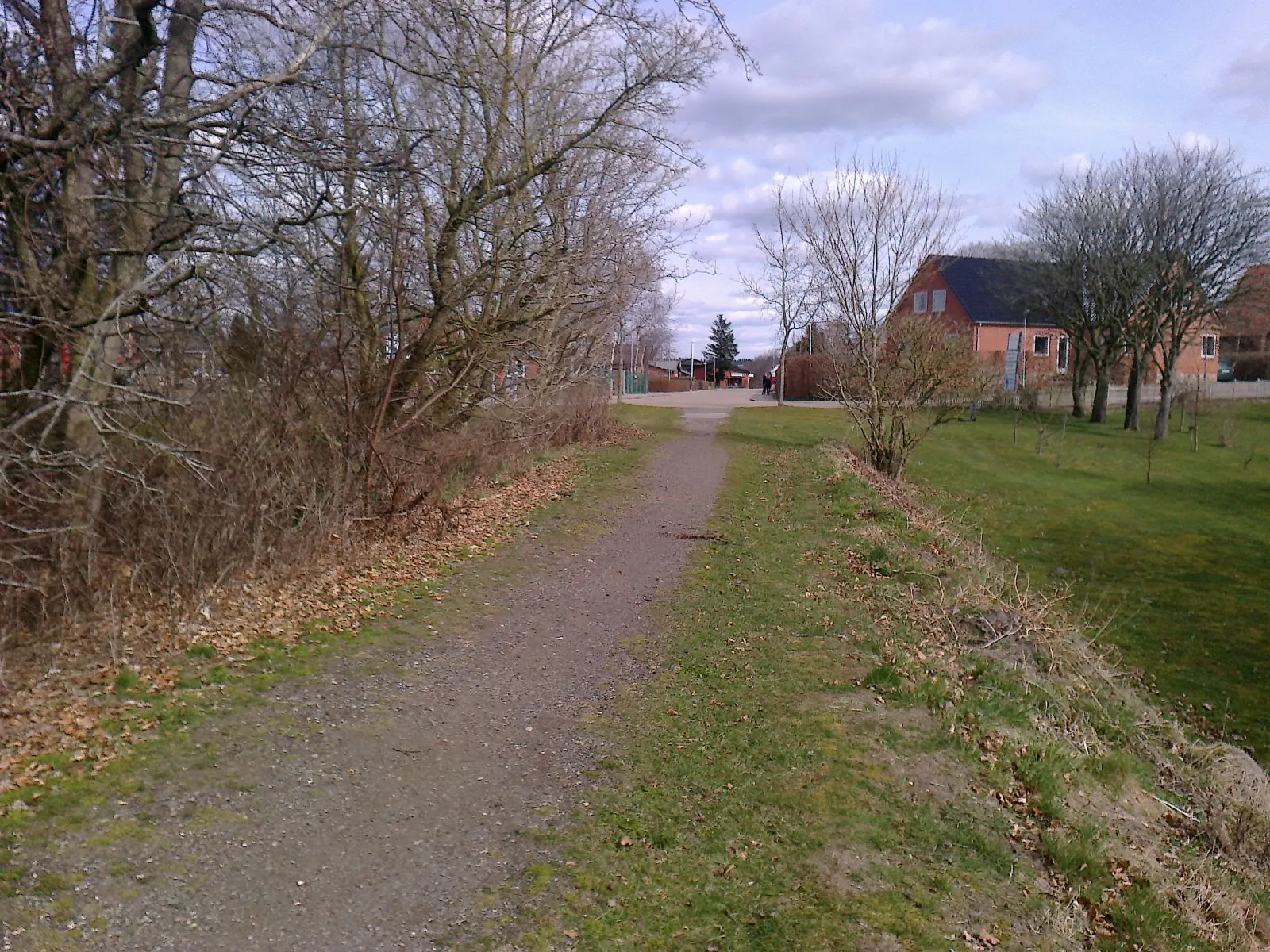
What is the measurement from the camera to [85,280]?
24.4ft

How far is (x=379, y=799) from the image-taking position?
505 centimetres

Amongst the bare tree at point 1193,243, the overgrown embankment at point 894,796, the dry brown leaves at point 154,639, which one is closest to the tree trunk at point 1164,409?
the bare tree at point 1193,243

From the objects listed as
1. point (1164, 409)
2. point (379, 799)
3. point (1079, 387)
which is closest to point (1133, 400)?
point (1164, 409)

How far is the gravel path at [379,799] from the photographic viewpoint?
3951mm

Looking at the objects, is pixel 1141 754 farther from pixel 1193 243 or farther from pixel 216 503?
pixel 1193 243

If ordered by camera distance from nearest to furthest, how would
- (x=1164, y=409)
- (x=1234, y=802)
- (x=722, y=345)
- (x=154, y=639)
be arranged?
1. (x=154, y=639)
2. (x=1234, y=802)
3. (x=1164, y=409)
4. (x=722, y=345)

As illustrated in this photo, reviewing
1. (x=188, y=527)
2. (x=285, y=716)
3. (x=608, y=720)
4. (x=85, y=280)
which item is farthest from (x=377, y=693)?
(x=85, y=280)

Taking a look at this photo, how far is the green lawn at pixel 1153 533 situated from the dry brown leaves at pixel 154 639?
8976mm

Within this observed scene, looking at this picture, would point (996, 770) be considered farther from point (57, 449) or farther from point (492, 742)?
point (57, 449)

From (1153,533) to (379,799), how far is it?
63.9 feet

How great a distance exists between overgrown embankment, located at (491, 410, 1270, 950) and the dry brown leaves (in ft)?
8.16

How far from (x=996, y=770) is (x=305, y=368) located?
702cm

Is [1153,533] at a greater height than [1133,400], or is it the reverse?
[1133,400]

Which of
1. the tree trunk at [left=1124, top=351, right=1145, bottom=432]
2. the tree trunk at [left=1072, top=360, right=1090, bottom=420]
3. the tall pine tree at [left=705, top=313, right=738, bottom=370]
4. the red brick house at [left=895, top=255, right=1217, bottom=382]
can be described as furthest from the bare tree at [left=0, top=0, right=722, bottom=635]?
the tall pine tree at [left=705, top=313, right=738, bottom=370]
